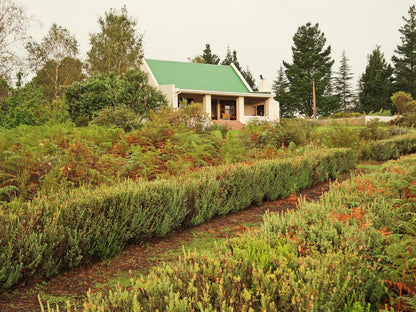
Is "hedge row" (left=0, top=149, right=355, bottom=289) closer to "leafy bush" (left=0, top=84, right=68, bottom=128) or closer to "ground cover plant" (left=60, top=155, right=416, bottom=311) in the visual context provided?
"ground cover plant" (left=60, top=155, right=416, bottom=311)

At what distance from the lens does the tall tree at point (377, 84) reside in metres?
44.8

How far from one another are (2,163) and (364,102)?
163ft

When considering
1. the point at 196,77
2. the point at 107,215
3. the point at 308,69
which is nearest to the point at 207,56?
the point at 308,69

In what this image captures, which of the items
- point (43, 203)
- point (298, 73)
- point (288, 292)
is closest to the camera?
point (288, 292)

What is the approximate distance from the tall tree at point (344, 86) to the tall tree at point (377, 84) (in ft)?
38.7

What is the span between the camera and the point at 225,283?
6.88 feet

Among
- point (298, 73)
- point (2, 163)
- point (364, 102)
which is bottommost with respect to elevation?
point (2, 163)

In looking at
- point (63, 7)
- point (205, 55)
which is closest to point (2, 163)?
point (63, 7)

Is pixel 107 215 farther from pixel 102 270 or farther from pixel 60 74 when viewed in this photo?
pixel 60 74

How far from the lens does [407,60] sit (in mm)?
47094

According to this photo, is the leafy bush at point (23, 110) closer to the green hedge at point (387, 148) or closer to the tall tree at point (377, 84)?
the green hedge at point (387, 148)

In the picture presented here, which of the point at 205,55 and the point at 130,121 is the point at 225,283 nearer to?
the point at 130,121

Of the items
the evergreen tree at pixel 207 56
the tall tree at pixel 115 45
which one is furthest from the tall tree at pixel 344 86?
the tall tree at pixel 115 45

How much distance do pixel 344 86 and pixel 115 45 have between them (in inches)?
1711
